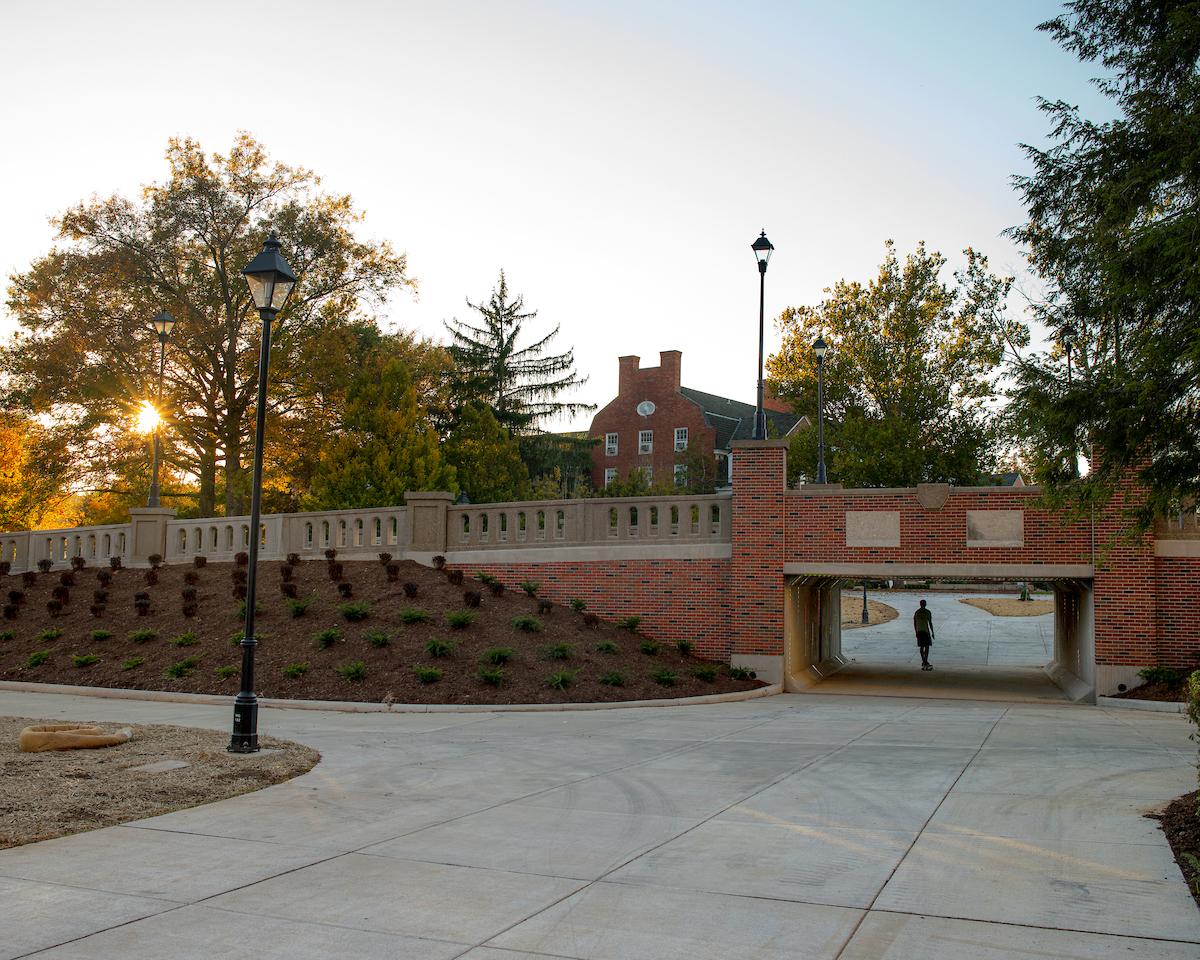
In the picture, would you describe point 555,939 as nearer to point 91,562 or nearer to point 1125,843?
point 1125,843

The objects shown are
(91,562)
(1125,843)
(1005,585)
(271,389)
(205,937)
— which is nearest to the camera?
(205,937)

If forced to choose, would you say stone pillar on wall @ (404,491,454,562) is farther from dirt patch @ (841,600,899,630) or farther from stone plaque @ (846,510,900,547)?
dirt patch @ (841,600,899,630)

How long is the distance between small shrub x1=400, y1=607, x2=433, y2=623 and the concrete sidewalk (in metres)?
6.95

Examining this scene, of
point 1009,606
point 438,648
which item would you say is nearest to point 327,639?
point 438,648

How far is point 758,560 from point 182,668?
35.2ft

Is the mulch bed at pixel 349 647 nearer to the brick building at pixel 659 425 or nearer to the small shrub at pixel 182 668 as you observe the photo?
the small shrub at pixel 182 668

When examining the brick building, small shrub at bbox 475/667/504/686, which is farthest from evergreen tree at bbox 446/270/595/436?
small shrub at bbox 475/667/504/686

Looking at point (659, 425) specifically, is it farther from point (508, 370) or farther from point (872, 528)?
point (872, 528)

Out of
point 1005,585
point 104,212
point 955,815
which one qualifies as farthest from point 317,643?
point 1005,585

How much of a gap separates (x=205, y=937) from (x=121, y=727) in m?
7.68

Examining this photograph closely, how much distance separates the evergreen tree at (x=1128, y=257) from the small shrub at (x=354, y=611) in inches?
459

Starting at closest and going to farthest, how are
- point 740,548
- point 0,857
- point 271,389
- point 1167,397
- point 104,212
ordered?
point 0,857, point 1167,397, point 740,548, point 104,212, point 271,389

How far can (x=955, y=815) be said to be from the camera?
8133 millimetres

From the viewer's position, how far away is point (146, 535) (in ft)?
86.2
